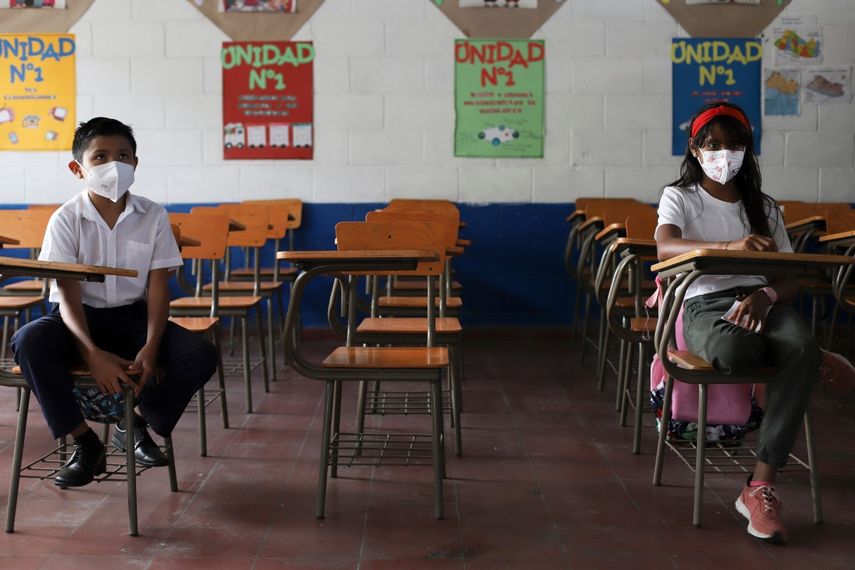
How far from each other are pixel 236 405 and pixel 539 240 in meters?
2.52

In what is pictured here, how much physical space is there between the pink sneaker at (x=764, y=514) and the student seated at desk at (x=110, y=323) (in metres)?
1.40

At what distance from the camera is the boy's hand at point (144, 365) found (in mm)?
2191

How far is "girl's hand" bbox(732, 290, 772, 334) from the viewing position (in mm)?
2252

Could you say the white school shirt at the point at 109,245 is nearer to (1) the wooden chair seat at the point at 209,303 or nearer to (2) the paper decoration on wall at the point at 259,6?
(1) the wooden chair seat at the point at 209,303

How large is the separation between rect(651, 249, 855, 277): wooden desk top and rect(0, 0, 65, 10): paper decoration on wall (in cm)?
464

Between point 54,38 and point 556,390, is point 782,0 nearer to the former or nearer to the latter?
point 556,390

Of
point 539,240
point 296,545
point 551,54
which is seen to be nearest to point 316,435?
point 296,545

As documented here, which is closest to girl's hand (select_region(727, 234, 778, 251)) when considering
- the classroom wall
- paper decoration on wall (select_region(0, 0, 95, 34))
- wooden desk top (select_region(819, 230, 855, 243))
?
wooden desk top (select_region(819, 230, 855, 243))

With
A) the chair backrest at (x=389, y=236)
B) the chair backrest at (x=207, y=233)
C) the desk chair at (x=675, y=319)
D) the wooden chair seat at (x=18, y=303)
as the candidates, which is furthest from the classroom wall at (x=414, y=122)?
the desk chair at (x=675, y=319)

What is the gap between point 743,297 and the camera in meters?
2.38

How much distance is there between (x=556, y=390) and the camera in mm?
3934

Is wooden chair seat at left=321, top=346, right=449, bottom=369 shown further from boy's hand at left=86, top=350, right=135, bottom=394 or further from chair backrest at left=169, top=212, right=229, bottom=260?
chair backrest at left=169, top=212, right=229, bottom=260

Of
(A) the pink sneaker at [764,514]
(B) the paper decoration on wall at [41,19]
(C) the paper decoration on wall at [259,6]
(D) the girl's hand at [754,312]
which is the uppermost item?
(C) the paper decoration on wall at [259,6]

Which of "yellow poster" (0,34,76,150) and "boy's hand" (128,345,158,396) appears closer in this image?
"boy's hand" (128,345,158,396)
